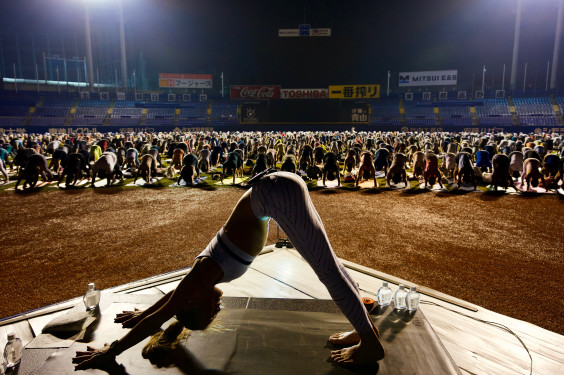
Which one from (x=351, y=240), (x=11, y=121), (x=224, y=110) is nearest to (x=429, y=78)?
(x=224, y=110)

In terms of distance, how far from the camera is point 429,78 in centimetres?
4956

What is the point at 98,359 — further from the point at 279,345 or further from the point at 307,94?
the point at 307,94

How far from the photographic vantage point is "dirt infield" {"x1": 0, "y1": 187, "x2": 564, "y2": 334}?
15.0ft

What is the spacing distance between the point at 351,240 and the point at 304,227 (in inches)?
187

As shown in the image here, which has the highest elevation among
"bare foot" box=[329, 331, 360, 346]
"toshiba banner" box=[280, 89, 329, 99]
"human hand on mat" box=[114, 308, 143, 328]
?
"toshiba banner" box=[280, 89, 329, 99]

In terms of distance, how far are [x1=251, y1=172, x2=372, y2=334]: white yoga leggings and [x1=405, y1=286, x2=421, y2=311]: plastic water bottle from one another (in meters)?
1.31

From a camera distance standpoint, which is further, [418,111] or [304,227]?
[418,111]

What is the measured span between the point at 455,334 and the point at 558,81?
61482mm

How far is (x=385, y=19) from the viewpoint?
145 feet

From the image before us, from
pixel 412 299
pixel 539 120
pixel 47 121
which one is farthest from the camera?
pixel 47 121

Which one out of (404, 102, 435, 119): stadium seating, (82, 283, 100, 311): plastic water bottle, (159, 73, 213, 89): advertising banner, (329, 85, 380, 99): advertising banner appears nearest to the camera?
(82, 283, 100, 311): plastic water bottle

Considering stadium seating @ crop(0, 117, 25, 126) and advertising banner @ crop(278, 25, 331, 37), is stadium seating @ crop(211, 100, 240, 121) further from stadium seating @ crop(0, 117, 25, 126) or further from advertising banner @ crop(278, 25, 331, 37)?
stadium seating @ crop(0, 117, 25, 126)

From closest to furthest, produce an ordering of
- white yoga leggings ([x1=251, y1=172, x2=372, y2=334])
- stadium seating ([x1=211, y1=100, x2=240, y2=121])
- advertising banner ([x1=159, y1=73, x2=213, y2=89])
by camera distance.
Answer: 1. white yoga leggings ([x1=251, y1=172, x2=372, y2=334])
2. stadium seating ([x1=211, y1=100, x2=240, y2=121])
3. advertising banner ([x1=159, y1=73, x2=213, y2=89])

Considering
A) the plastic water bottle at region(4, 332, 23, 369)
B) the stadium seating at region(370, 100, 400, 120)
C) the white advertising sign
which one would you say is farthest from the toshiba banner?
the plastic water bottle at region(4, 332, 23, 369)
